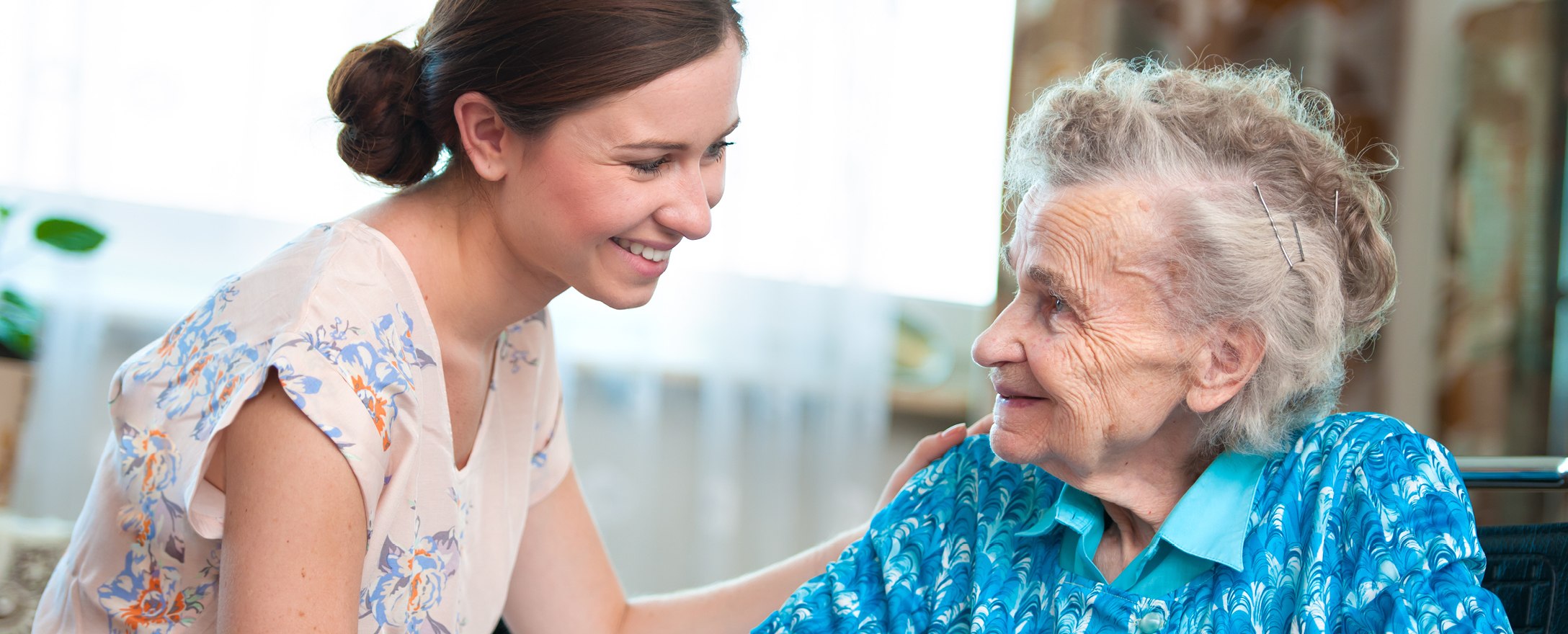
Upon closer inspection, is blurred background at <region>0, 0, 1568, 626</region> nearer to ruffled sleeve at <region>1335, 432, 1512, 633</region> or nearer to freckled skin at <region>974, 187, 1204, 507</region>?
freckled skin at <region>974, 187, 1204, 507</region>

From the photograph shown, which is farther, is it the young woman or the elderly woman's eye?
the elderly woman's eye

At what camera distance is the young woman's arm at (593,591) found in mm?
1578

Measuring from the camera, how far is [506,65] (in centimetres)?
125

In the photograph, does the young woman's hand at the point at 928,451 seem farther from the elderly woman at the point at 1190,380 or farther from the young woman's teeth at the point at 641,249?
the young woman's teeth at the point at 641,249

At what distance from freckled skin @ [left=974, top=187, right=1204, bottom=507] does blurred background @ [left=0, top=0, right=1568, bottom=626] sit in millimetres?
1633

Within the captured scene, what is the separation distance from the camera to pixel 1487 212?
2.79 m

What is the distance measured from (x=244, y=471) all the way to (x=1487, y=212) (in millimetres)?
2696

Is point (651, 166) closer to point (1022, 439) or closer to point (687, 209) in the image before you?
point (687, 209)

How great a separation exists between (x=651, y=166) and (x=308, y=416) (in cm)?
42

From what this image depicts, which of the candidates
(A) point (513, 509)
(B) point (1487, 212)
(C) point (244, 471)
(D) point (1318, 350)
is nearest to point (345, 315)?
(C) point (244, 471)

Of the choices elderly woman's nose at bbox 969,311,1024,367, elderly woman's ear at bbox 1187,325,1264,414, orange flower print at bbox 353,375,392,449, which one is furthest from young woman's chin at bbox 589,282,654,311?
elderly woman's ear at bbox 1187,325,1264,414

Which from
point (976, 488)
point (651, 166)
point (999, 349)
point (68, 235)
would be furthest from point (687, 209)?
point (68, 235)

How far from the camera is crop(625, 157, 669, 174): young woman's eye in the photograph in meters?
1.26

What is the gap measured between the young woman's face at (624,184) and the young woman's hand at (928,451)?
1.29ft
